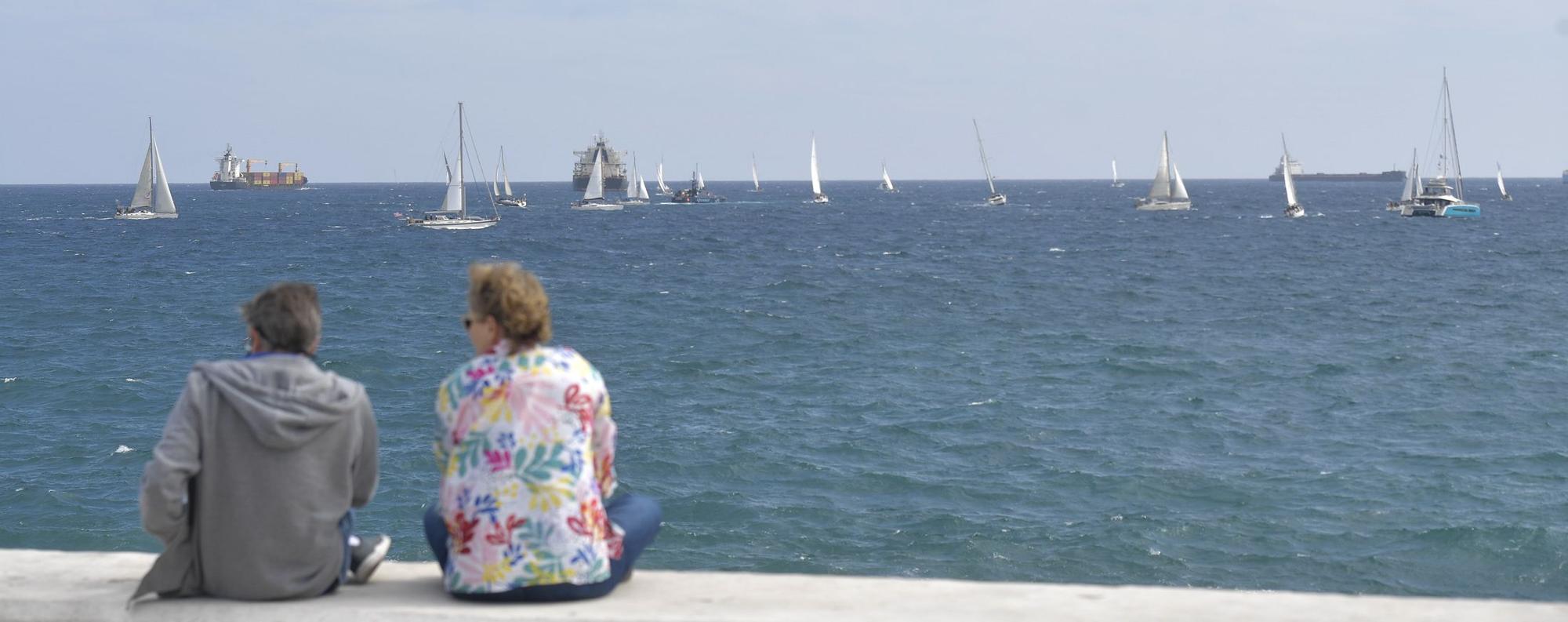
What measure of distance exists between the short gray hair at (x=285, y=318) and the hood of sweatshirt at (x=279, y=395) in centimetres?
4

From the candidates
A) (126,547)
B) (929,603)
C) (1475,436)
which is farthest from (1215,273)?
(929,603)

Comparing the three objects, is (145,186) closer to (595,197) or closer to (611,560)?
(595,197)

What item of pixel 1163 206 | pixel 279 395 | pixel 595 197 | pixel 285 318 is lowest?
pixel 1163 206

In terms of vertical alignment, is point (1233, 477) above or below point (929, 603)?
below

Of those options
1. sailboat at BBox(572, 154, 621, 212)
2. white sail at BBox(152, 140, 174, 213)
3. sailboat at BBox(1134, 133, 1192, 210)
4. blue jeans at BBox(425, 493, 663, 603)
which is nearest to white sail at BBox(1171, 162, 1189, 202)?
sailboat at BBox(1134, 133, 1192, 210)

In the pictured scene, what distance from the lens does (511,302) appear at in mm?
4082

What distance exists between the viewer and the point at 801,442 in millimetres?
→ 21688

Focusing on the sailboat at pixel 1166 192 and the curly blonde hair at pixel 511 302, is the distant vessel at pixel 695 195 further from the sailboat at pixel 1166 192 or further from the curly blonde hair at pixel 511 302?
the curly blonde hair at pixel 511 302

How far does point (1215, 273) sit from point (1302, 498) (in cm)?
3533

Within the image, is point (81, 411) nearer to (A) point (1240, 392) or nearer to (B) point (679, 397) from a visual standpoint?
(B) point (679, 397)

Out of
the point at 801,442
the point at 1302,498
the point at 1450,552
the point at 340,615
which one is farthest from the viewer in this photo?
the point at 801,442

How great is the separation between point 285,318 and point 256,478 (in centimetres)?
48

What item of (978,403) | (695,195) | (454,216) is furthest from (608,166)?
(978,403)

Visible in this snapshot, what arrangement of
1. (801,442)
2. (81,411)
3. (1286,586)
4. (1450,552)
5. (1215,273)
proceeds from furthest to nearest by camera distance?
(1215,273) < (81,411) < (801,442) < (1450,552) < (1286,586)
